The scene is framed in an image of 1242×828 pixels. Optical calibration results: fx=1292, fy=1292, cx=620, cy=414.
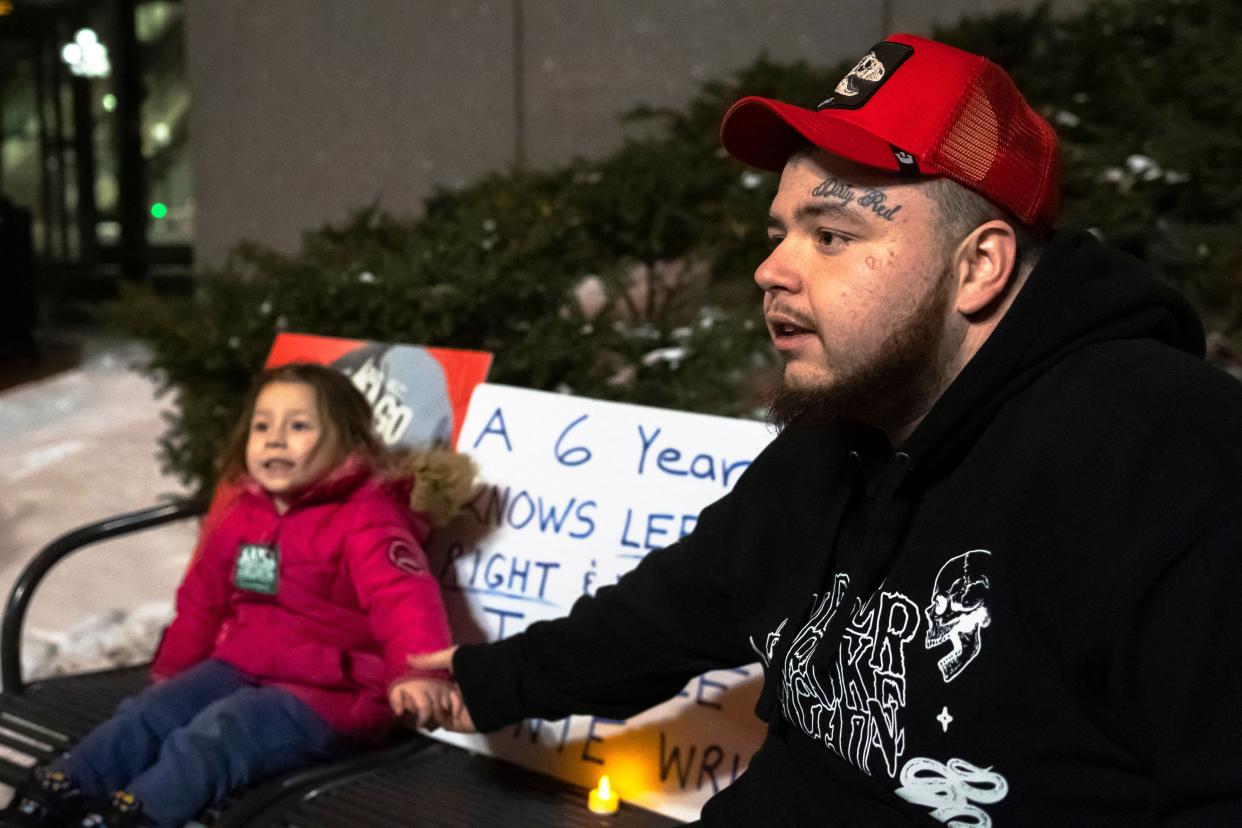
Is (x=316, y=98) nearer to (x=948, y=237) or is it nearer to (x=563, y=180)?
(x=563, y=180)

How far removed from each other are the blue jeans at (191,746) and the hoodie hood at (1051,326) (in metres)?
1.69

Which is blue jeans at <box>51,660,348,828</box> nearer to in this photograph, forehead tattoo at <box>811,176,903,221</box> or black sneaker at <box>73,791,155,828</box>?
black sneaker at <box>73,791,155,828</box>

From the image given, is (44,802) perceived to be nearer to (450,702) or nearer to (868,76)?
(450,702)

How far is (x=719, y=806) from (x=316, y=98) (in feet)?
21.4

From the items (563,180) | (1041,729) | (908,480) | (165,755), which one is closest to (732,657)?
(908,480)

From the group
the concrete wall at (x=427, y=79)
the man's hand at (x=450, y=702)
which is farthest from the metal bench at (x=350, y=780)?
the concrete wall at (x=427, y=79)

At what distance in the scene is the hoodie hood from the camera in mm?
1608

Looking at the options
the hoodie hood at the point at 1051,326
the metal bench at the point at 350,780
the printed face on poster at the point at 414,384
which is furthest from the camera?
the printed face on poster at the point at 414,384

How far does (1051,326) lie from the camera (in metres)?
1.61

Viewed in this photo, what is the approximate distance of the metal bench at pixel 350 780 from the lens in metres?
2.56

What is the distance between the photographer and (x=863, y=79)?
5.74 feet

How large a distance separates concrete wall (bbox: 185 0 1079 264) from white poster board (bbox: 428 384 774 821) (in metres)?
3.66

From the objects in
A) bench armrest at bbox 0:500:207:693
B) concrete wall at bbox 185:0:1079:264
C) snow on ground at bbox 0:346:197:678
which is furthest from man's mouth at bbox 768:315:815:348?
concrete wall at bbox 185:0:1079:264

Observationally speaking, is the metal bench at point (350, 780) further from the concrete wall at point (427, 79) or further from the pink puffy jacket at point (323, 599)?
the concrete wall at point (427, 79)
